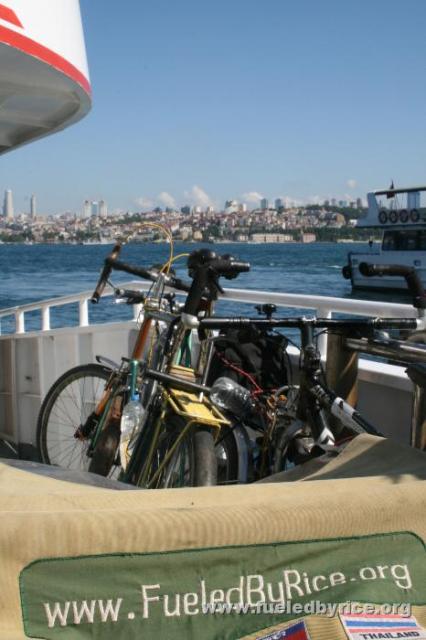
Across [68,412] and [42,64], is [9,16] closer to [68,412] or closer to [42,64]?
[42,64]

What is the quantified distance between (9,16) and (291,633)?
2858mm

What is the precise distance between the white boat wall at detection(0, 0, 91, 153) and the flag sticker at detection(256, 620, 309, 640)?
2.73 m

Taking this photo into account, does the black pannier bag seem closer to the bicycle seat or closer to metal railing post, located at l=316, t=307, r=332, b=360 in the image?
metal railing post, located at l=316, t=307, r=332, b=360

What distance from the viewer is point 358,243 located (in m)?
169

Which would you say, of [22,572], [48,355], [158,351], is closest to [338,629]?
[22,572]

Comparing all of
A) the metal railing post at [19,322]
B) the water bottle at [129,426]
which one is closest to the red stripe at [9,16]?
the water bottle at [129,426]

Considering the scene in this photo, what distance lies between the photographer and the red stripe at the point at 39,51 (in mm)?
3428

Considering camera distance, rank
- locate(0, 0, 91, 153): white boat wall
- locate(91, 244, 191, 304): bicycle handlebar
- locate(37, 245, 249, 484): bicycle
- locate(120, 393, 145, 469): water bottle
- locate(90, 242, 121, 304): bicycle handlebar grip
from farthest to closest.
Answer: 1. locate(90, 242, 121, 304): bicycle handlebar grip
2. locate(91, 244, 191, 304): bicycle handlebar
3. locate(0, 0, 91, 153): white boat wall
4. locate(120, 393, 145, 469): water bottle
5. locate(37, 245, 249, 484): bicycle

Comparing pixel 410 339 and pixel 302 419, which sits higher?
pixel 410 339

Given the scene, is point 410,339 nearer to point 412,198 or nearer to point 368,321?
point 368,321

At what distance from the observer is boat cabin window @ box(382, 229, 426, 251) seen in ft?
150

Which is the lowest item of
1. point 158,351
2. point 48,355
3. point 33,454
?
point 33,454

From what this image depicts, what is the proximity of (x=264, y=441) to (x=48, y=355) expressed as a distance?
3.15 meters

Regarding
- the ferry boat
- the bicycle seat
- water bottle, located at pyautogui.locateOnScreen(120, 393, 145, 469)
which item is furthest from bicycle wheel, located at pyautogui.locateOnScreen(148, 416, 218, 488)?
the ferry boat
